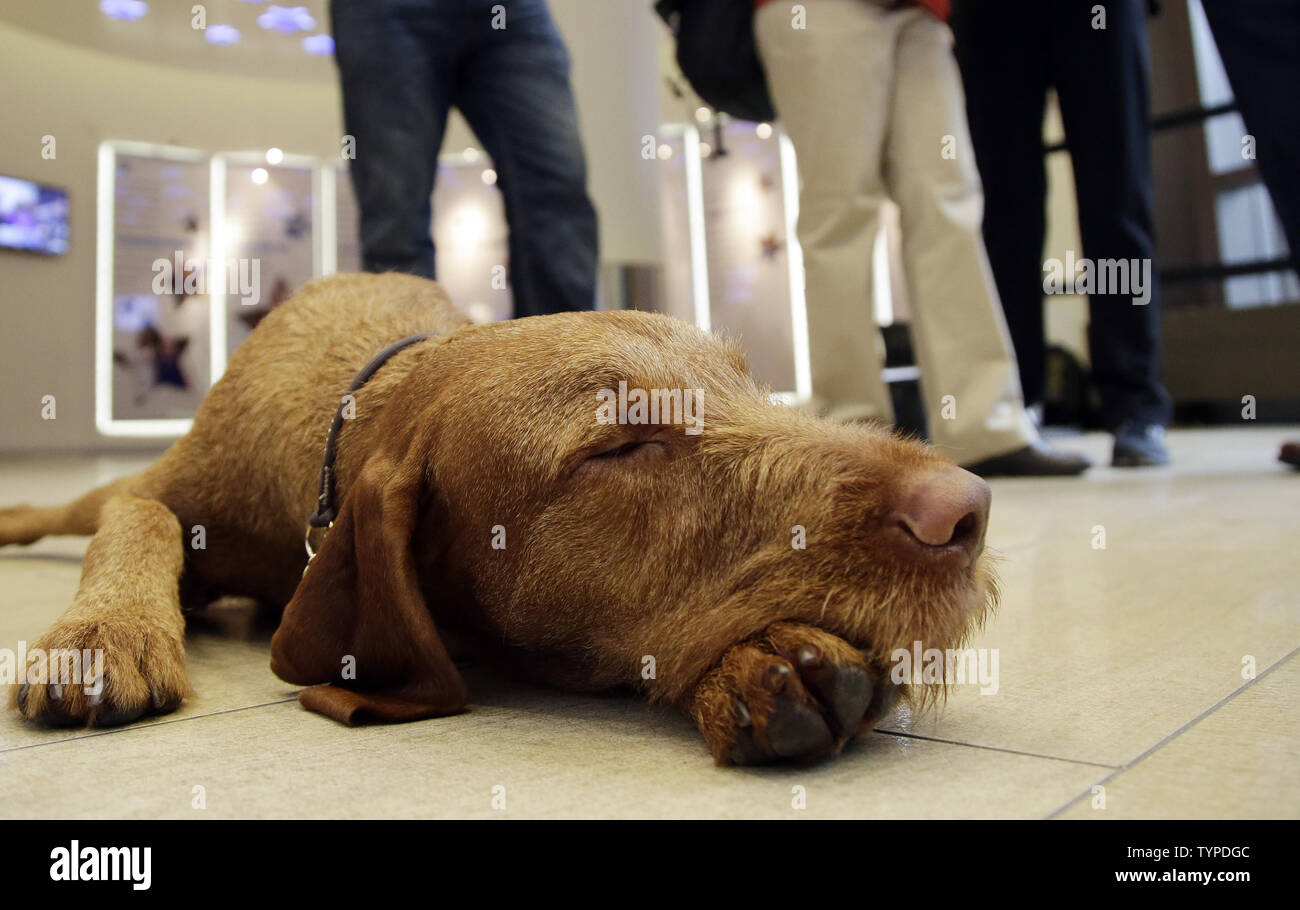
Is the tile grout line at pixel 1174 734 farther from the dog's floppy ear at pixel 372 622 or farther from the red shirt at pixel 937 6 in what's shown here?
the red shirt at pixel 937 6

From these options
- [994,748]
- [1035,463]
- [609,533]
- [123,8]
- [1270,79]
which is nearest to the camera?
[994,748]

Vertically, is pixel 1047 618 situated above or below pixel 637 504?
below

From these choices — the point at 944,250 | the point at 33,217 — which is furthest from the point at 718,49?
the point at 33,217

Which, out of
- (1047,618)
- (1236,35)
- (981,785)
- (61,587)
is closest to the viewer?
(981,785)

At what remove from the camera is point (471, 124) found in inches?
157

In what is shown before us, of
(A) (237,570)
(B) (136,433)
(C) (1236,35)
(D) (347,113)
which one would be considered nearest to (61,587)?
(A) (237,570)

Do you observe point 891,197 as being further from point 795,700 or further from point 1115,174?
point 795,700

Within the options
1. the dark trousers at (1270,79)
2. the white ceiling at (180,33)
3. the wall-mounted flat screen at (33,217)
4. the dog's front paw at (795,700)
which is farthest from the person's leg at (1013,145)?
the wall-mounted flat screen at (33,217)

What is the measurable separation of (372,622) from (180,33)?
1317cm

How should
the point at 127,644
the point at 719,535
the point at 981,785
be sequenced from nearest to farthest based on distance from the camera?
the point at 981,785 < the point at 719,535 < the point at 127,644

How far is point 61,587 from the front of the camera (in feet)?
9.04

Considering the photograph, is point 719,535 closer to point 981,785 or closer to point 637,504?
point 637,504

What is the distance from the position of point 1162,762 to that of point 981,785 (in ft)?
0.67
